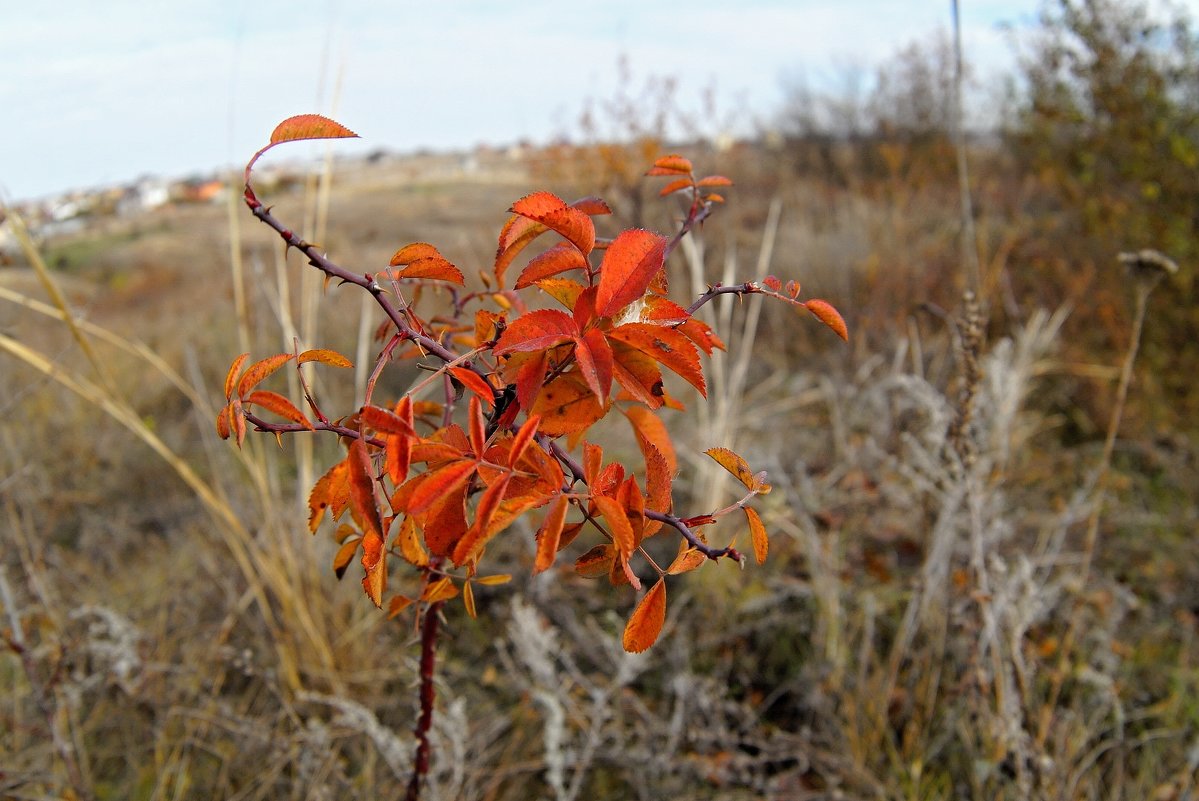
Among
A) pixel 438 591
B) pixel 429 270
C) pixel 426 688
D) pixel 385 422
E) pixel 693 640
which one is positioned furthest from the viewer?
pixel 693 640

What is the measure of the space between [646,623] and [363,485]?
0.23 meters

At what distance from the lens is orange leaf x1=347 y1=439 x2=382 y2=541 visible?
54cm

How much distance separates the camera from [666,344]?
60 cm

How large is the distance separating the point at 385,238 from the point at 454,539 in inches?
462

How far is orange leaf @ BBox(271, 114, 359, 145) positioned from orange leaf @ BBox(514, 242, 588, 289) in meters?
0.15

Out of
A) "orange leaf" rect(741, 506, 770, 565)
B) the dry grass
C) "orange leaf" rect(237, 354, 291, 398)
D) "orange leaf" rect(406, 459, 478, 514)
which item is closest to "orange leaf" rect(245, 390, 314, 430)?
"orange leaf" rect(237, 354, 291, 398)

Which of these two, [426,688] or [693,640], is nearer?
[426,688]

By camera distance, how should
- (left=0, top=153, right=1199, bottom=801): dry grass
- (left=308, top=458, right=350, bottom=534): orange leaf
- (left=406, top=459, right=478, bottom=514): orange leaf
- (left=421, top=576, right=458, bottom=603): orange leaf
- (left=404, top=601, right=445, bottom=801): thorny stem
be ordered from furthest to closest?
(left=0, top=153, right=1199, bottom=801): dry grass < (left=404, top=601, right=445, bottom=801): thorny stem < (left=421, top=576, right=458, bottom=603): orange leaf < (left=308, top=458, right=350, bottom=534): orange leaf < (left=406, top=459, right=478, bottom=514): orange leaf

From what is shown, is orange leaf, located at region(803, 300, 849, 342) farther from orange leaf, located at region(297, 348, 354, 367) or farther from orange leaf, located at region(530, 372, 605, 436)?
orange leaf, located at region(297, 348, 354, 367)

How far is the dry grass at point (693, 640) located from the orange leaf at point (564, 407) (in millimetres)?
901

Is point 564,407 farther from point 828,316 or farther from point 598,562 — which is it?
point 828,316

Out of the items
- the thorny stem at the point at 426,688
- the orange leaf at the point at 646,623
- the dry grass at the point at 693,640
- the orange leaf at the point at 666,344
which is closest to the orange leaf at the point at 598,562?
the orange leaf at the point at 646,623

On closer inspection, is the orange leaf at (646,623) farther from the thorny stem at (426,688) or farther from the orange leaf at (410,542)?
the thorny stem at (426,688)

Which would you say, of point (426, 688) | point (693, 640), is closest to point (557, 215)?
point (426, 688)
